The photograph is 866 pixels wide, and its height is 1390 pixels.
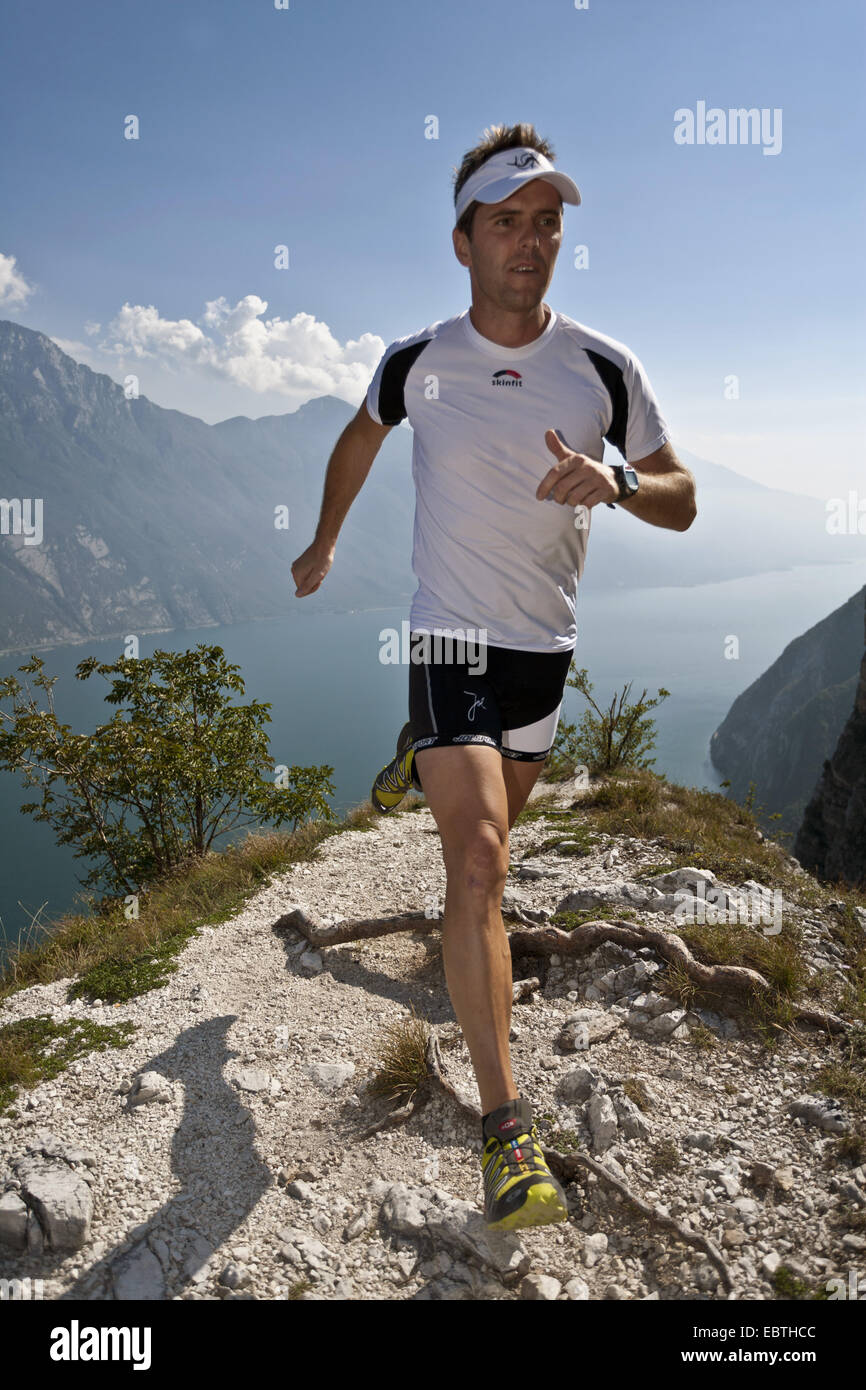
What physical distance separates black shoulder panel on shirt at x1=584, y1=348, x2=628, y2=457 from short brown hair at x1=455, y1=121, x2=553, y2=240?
758 millimetres

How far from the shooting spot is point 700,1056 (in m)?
3.44

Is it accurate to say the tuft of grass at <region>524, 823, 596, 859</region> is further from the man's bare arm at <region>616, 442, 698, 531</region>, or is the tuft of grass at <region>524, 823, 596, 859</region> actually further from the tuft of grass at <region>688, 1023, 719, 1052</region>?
the man's bare arm at <region>616, 442, 698, 531</region>

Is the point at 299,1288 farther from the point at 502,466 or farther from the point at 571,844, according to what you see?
the point at 571,844

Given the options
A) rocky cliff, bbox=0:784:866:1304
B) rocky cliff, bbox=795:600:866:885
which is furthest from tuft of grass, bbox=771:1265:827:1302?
rocky cliff, bbox=795:600:866:885

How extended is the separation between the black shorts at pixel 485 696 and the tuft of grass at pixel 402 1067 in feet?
4.48

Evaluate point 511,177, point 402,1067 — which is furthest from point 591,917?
point 511,177

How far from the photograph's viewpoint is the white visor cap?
296 centimetres

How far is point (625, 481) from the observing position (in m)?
2.67

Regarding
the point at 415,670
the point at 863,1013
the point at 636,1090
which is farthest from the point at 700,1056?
the point at 415,670

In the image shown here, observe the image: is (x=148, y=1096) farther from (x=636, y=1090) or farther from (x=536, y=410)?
(x=536, y=410)

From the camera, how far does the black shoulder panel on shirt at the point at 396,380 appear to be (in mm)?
3426

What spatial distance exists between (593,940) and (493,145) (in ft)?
13.1

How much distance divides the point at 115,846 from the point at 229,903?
693cm

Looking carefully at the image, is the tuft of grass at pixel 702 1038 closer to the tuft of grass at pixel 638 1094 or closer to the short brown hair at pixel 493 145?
the tuft of grass at pixel 638 1094
